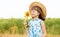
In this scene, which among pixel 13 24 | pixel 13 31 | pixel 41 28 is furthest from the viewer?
pixel 13 24

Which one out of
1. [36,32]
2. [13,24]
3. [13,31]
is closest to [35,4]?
[36,32]

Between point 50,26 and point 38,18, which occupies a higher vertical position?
point 38,18

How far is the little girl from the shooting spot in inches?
187

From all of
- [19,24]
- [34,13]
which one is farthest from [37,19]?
[19,24]

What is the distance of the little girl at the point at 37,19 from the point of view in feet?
15.6

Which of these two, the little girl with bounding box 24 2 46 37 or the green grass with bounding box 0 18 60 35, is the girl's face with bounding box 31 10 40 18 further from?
the green grass with bounding box 0 18 60 35

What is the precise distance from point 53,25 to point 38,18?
33.1 feet

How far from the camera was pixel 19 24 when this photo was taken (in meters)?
14.6

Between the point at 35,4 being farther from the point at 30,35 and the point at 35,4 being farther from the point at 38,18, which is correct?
the point at 30,35

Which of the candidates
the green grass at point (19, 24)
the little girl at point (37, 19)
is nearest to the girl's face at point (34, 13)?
the little girl at point (37, 19)

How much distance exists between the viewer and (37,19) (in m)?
4.80

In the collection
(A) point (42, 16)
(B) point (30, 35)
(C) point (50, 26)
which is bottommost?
(C) point (50, 26)

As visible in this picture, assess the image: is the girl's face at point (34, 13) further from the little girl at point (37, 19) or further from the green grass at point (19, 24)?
the green grass at point (19, 24)

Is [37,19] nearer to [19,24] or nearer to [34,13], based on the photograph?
[34,13]
